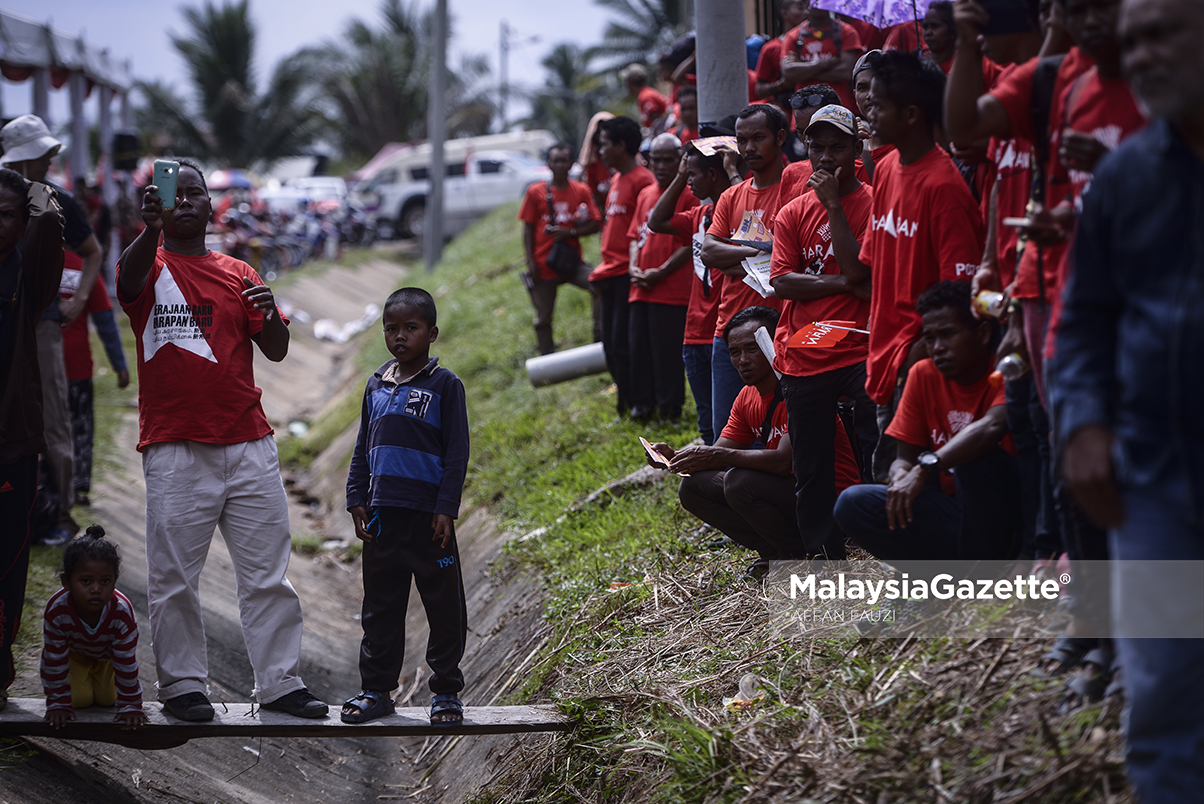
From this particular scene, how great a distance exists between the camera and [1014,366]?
11.2 ft

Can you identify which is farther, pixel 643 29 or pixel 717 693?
pixel 643 29

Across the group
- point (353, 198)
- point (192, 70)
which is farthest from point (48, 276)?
point (192, 70)

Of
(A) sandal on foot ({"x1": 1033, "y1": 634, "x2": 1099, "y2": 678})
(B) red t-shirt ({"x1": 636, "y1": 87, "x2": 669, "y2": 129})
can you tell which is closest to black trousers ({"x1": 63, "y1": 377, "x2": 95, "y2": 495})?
(A) sandal on foot ({"x1": 1033, "y1": 634, "x2": 1099, "y2": 678})

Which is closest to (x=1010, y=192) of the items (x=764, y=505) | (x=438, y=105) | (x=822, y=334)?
(x=822, y=334)

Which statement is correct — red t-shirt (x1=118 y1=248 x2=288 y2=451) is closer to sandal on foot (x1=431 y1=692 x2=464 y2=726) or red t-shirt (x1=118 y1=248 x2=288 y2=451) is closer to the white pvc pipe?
sandal on foot (x1=431 y1=692 x2=464 y2=726)

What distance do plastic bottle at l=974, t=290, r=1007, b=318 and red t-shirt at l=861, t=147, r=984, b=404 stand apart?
29cm

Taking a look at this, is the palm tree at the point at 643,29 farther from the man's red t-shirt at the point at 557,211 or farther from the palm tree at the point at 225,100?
the man's red t-shirt at the point at 557,211

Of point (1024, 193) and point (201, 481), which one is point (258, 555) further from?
point (1024, 193)

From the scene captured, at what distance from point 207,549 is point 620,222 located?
440 cm

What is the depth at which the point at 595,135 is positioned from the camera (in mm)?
10430

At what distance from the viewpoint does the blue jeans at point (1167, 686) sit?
2320 mm

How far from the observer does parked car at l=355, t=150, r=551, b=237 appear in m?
28.8

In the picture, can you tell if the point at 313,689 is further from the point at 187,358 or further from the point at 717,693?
the point at 717,693

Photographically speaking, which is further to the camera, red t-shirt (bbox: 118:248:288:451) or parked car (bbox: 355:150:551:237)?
parked car (bbox: 355:150:551:237)
